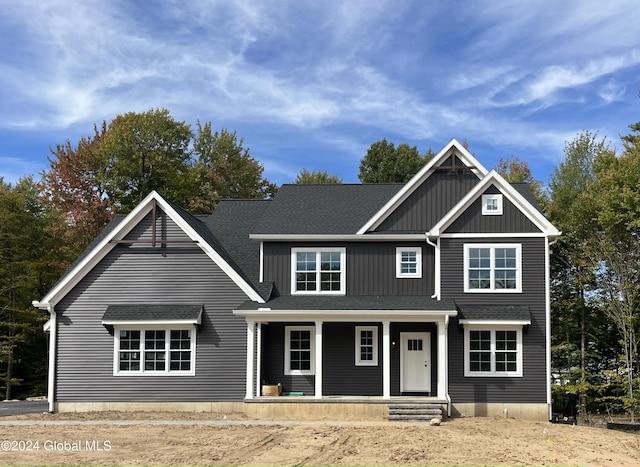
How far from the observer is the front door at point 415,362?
2577 centimetres

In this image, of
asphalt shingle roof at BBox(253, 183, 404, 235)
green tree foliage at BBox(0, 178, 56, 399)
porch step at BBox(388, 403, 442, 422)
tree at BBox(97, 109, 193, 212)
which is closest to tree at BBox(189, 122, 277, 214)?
tree at BBox(97, 109, 193, 212)

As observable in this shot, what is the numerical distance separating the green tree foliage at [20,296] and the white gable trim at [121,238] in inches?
619

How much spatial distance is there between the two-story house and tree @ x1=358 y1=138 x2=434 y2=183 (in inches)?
1043

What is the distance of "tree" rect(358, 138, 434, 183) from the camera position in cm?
5313

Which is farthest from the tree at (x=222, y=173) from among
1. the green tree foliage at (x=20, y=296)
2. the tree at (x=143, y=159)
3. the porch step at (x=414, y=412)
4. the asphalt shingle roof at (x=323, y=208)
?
the porch step at (x=414, y=412)

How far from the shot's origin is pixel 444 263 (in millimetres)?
25094

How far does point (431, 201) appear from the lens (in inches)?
1043

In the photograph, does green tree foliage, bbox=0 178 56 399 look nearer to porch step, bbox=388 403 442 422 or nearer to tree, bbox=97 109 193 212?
tree, bbox=97 109 193 212

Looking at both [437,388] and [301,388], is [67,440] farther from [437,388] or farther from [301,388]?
[437,388]

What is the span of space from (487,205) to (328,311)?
6254 mm

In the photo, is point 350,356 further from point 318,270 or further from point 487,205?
point 487,205

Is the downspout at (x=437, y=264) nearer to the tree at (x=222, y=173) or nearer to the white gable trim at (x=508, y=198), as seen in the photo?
the white gable trim at (x=508, y=198)

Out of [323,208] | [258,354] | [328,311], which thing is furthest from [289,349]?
[323,208]

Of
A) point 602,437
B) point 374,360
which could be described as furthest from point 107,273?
point 602,437
